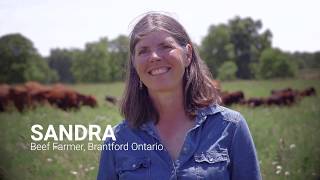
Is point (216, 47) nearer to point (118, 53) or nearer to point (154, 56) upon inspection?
point (118, 53)

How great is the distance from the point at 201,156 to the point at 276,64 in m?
1.55

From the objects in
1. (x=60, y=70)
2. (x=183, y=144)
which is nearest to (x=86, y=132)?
(x=60, y=70)

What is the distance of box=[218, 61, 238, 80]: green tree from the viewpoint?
7.84 feet

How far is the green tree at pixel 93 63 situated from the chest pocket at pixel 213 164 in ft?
4.18

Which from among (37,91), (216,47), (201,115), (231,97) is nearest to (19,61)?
(37,91)

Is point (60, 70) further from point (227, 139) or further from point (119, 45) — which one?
point (227, 139)

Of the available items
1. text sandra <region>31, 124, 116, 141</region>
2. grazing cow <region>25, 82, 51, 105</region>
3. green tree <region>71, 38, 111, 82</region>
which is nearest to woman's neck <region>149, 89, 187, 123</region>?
text sandra <region>31, 124, 116, 141</region>

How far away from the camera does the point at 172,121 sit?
1102 millimetres

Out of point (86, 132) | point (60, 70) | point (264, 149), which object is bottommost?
point (264, 149)

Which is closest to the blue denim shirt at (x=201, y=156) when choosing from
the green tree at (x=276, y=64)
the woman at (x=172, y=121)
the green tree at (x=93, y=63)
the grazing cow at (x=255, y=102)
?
the woman at (x=172, y=121)

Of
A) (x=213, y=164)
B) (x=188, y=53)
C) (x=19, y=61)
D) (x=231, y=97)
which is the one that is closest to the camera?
(x=213, y=164)

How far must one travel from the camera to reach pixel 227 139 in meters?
1.00

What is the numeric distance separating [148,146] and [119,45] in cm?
119

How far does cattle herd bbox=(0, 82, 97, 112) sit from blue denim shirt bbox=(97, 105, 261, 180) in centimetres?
128
